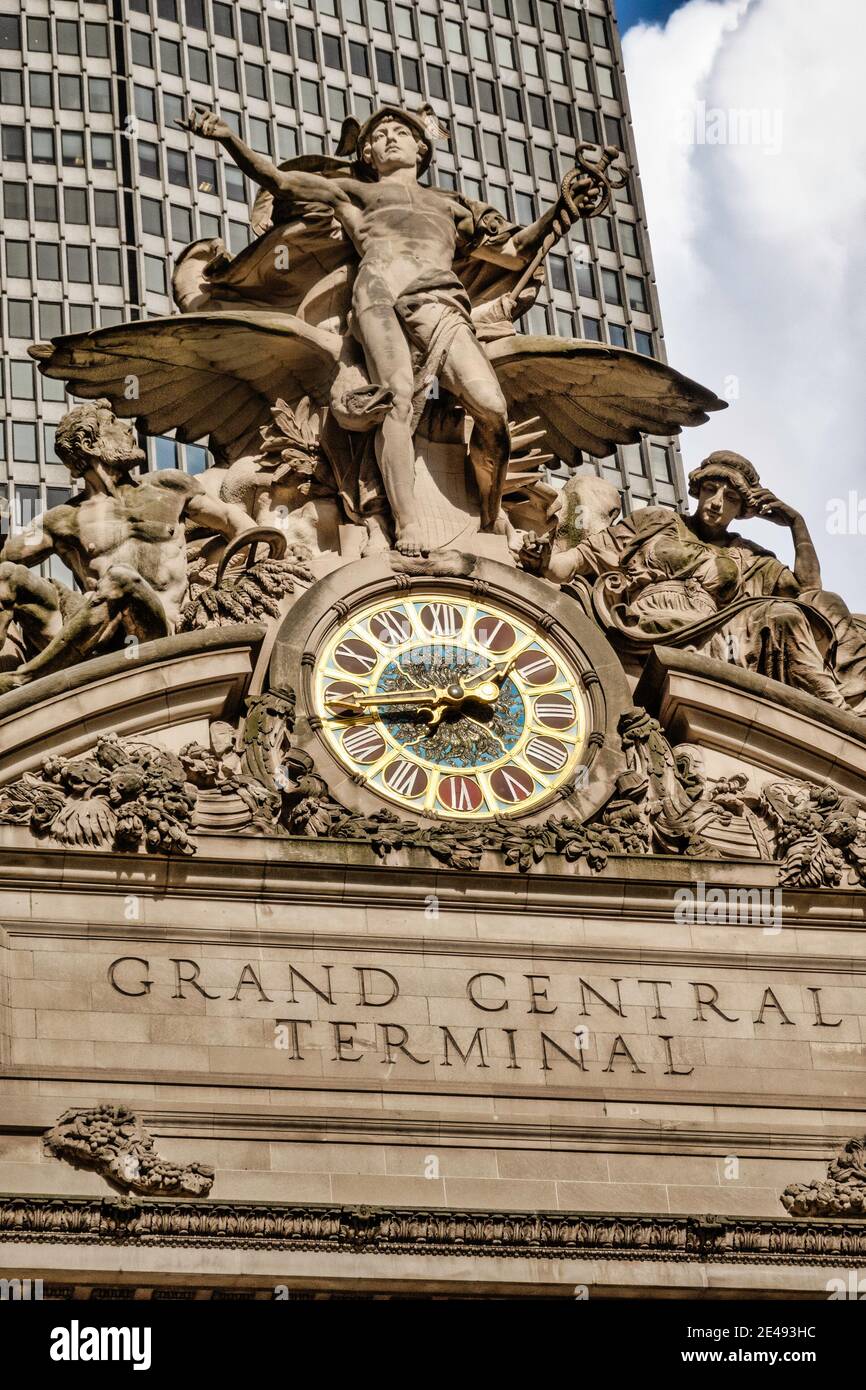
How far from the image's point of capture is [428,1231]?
2467 cm

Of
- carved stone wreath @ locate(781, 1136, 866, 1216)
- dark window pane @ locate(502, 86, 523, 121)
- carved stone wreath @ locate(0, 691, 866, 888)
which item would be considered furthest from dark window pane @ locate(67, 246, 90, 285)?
carved stone wreath @ locate(781, 1136, 866, 1216)

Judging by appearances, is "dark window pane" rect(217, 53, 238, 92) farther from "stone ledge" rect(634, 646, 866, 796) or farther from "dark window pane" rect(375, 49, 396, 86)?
"stone ledge" rect(634, 646, 866, 796)

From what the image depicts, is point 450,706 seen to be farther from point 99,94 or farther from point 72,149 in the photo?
point 99,94

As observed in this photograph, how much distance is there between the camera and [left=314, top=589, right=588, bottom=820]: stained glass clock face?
28.0 metres

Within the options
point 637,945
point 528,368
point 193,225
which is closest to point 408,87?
point 193,225

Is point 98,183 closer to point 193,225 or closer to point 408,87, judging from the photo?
point 193,225

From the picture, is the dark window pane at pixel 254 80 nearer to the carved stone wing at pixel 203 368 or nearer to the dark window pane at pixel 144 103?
the dark window pane at pixel 144 103

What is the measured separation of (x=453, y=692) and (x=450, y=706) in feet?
0.40

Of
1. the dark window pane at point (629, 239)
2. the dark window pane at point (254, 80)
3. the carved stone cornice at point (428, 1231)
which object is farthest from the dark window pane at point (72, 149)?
the carved stone cornice at point (428, 1231)

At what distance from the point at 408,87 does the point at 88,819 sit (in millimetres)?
26957

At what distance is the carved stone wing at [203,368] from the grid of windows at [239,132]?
1616 cm

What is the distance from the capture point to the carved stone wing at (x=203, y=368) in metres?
30.5

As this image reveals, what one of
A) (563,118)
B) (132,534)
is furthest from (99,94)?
(132,534)
